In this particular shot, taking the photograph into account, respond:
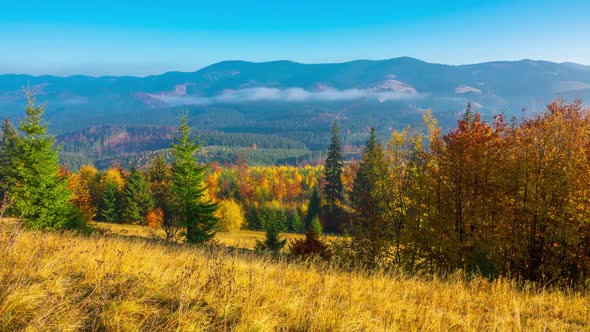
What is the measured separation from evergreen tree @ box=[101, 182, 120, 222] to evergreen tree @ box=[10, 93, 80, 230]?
3776 cm

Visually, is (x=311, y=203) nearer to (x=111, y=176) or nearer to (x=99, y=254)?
(x=111, y=176)

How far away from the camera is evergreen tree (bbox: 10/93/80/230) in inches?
891

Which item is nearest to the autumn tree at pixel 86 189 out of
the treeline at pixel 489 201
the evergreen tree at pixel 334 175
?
the evergreen tree at pixel 334 175

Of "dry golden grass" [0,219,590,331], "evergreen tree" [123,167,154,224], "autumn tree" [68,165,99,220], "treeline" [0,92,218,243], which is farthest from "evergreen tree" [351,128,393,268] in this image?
"autumn tree" [68,165,99,220]

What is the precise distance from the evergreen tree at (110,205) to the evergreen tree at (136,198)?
99.9 inches

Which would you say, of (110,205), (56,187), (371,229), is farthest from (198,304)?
(110,205)

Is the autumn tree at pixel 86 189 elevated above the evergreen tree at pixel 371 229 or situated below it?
below

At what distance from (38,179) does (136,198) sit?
1436 inches

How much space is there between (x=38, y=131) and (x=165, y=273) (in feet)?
84.8

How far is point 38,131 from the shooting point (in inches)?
938

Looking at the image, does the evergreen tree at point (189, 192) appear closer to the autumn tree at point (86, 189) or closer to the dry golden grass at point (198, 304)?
the dry golden grass at point (198, 304)

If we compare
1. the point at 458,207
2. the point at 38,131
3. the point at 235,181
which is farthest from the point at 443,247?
the point at 235,181

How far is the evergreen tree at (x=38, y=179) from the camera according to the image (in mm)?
22641

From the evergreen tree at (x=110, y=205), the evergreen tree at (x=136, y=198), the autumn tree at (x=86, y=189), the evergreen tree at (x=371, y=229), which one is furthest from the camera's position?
the evergreen tree at (x=110, y=205)
